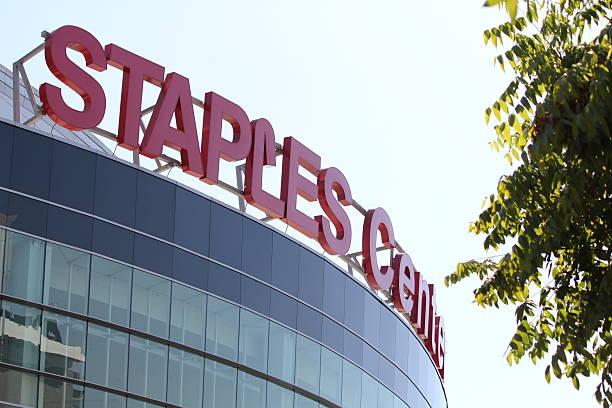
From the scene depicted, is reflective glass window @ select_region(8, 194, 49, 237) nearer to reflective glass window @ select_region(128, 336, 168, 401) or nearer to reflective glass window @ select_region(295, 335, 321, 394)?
reflective glass window @ select_region(128, 336, 168, 401)

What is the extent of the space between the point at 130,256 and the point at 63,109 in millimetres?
4441

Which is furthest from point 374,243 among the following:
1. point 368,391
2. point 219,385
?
point 219,385

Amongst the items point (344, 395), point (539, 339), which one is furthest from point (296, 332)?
A: point (539, 339)

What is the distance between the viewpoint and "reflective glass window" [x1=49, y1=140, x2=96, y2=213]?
30.8 metres

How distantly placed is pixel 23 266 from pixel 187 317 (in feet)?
17.6

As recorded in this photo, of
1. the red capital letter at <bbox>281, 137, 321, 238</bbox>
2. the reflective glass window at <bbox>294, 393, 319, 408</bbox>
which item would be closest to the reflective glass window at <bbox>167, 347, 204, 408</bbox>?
the reflective glass window at <bbox>294, 393, 319, 408</bbox>

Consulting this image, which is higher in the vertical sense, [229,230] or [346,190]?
[346,190]

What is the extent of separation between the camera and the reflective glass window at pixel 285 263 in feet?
121

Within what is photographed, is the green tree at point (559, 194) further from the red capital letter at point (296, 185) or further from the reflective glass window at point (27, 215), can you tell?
the red capital letter at point (296, 185)

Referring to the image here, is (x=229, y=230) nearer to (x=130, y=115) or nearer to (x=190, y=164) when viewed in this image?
(x=190, y=164)

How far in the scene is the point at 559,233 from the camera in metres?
11.8

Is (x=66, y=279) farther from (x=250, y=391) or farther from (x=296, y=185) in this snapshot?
(x=296, y=185)

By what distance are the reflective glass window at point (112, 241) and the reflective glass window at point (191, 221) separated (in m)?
1.99

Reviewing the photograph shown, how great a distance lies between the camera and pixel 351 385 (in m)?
39.5
